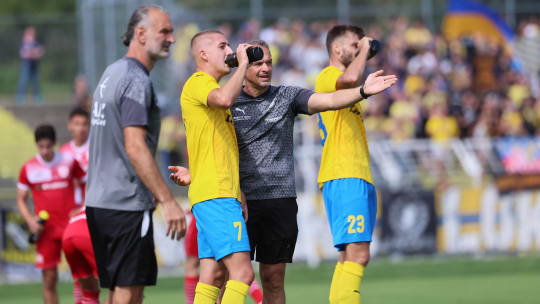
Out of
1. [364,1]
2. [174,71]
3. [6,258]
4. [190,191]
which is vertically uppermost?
[364,1]

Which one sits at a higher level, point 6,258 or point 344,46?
point 344,46

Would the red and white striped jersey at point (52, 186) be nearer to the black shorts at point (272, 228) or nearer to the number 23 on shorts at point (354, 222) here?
the black shorts at point (272, 228)

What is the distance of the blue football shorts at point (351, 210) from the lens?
7754 millimetres

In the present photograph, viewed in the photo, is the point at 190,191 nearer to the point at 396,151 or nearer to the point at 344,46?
the point at 344,46

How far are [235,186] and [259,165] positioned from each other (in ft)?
2.06

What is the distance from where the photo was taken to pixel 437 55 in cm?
2331

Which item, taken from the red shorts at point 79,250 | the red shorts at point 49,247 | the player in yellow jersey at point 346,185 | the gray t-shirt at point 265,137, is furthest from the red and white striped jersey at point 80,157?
the gray t-shirt at point 265,137

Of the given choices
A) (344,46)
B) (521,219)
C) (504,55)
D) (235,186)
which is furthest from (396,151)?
(235,186)

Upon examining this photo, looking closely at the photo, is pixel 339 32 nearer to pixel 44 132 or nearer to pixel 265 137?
pixel 265 137

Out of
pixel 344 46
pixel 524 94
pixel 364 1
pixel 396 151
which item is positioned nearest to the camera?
pixel 344 46

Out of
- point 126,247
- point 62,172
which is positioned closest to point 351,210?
point 126,247

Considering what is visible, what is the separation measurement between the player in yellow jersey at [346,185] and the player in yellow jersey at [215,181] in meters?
1.33

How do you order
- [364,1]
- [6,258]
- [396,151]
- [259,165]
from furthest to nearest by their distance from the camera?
[364,1], [396,151], [6,258], [259,165]

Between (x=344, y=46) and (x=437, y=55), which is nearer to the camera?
(x=344, y=46)
